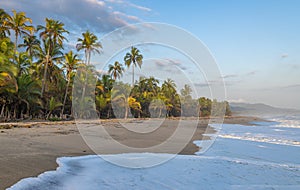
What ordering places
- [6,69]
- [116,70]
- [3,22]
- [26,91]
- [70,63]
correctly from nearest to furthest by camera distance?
[6,69], [26,91], [3,22], [70,63], [116,70]

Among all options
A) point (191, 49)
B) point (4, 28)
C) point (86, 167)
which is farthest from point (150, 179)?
point (4, 28)

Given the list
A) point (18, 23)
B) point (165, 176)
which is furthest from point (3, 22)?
point (165, 176)

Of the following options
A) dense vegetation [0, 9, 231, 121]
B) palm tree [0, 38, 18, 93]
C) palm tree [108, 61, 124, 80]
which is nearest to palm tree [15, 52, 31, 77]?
dense vegetation [0, 9, 231, 121]

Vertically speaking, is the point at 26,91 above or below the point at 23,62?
below

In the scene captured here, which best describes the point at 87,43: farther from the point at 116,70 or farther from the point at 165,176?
the point at 165,176

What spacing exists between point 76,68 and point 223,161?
2441 cm

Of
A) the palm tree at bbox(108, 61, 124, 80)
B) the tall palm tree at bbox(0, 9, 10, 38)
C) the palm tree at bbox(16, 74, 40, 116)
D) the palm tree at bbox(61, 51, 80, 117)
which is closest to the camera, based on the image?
the palm tree at bbox(16, 74, 40, 116)

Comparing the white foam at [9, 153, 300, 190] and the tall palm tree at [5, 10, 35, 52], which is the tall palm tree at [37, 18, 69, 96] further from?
the white foam at [9, 153, 300, 190]

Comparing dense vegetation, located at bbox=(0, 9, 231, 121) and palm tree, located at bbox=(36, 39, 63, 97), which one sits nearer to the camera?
dense vegetation, located at bbox=(0, 9, 231, 121)

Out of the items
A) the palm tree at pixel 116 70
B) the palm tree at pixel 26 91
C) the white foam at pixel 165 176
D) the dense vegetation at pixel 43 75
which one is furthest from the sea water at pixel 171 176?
the palm tree at pixel 116 70

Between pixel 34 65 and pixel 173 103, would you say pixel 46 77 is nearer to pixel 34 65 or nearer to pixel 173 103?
pixel 34 65

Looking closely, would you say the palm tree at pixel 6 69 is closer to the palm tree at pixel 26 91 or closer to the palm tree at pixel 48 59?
the palm tree at pixel 26 91

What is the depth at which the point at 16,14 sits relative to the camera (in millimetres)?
23625

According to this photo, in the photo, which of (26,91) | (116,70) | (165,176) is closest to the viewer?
(165,176)
